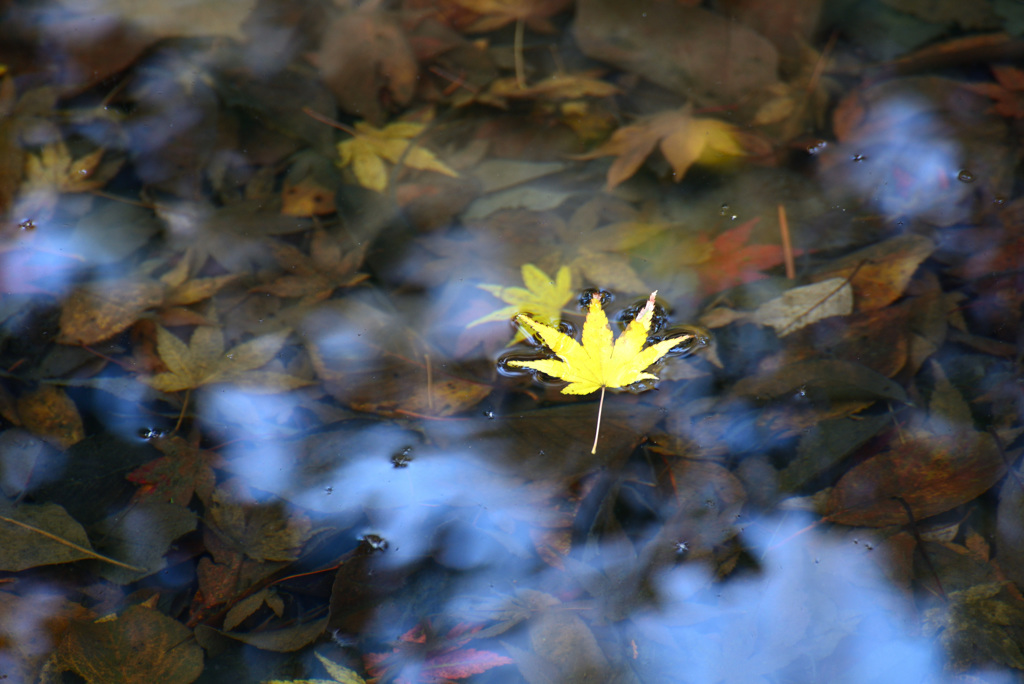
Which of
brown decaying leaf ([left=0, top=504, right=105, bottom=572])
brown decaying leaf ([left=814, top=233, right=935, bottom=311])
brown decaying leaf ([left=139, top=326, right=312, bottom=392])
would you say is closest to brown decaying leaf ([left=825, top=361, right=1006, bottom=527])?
brown decaying leaf ([left=814, top=233, right=935, bottom=311])

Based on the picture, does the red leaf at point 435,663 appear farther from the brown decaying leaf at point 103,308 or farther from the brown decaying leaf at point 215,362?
the brown decaying leaf at point 103,308

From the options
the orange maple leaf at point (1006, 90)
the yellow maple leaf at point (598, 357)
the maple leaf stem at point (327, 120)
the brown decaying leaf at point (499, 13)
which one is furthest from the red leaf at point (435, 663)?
the orange maple leaf at point (1006, 90)

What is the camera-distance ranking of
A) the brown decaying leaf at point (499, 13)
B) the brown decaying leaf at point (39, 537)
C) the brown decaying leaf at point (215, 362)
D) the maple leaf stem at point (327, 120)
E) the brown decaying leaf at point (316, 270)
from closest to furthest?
the brown decaying leaf at point (39, 537) < the brown decaying leaf at point (215, 362) < the brown decaying leaf at point (316, 270) < the maple leaf stem at point (327, 120) < the brown decaying leaf at point (499, 13)

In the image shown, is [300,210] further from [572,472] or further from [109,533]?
[572,472]

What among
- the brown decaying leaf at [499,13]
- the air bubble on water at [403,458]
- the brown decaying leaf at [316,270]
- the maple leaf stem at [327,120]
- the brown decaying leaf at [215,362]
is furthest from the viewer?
the brown decaying leaf at [499,13]

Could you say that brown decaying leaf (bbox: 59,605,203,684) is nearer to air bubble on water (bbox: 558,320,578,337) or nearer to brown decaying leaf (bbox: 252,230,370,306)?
brown decaying leaf (bbox: 252,230,370,306)

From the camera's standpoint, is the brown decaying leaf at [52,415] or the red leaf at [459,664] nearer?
the red leaf at [459,664]

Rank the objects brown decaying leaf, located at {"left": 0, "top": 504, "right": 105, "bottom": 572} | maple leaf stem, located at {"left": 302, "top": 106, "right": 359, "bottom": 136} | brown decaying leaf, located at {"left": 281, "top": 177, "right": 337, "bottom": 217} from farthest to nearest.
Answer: maple leaf stem, located at {"left": 302, "top": 106, "right": 359, "bottom": 136}
brown decaying leaf, located at {"left": 281, "top": 177, "right": 337, "bottom": 217}
brown decaying leaf, located at {"left": 0, "top": 504, "right": 105, "bottom": 572}
